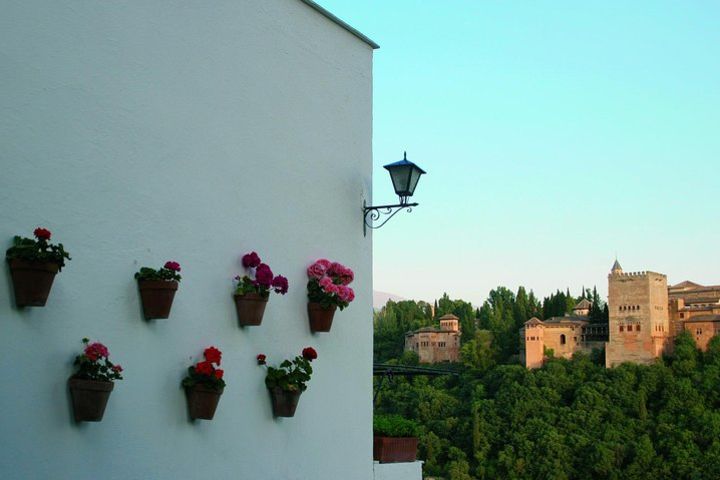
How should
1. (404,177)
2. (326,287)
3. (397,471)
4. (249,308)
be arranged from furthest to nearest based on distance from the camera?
(397,471), (404,177), (326,287), (249,308)

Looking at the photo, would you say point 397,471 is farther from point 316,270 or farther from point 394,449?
point 316,270

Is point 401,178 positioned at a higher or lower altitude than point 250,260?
higher

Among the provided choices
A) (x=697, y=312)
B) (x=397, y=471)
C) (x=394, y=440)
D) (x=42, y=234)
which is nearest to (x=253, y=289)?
(x=42, y=234)

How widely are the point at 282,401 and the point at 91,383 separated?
3.92 feet

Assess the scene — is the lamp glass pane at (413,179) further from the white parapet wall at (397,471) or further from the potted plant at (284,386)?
the white parapet wall at (397,471)

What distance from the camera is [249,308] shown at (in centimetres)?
392

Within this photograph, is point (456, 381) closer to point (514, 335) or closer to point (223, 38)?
point (514, 335)

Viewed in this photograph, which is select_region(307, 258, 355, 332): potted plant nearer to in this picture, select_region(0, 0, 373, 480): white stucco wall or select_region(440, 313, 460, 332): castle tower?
select_region(0, 0, 373, 480): white stucco wall

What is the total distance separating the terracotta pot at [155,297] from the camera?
11.1 feet

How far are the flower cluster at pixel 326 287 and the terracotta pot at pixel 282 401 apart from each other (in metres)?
0.51

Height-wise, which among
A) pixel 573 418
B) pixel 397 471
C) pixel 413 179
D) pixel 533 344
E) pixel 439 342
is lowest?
pixel 573 418

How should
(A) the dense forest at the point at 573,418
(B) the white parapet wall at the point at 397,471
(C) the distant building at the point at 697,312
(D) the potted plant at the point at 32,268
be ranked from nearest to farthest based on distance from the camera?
(D) the potted plant at the point at 32,268 → (B) the white parapet wall at the point at 397,471 → (A) the dense forest at the point at 573,418 → (C) the distant building at the point at 697,312

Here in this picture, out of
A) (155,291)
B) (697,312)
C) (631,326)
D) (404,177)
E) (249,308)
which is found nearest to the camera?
(155,291)

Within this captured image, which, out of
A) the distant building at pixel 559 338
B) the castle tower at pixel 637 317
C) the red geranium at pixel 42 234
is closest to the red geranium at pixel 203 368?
the red geranium at pixel 42 234
